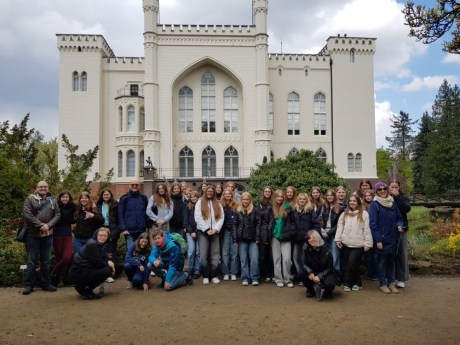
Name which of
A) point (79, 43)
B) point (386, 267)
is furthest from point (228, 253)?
point (79, 43)

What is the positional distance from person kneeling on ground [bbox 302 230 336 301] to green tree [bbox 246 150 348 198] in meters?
5.65

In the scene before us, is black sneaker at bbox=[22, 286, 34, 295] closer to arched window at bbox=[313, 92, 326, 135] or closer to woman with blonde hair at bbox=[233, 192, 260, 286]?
woman with blonde hair at bbox=[233, 192, 260, 286]

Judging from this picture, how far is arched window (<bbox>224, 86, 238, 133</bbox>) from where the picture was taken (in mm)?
31797

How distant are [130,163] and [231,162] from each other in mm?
7633

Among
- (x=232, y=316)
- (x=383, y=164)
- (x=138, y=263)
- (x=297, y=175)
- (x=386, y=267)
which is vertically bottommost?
(x=232, y=316)

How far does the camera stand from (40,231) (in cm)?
689

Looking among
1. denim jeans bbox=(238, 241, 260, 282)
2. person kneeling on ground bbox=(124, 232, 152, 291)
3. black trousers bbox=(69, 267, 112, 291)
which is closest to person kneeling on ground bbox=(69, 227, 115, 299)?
black trousers bbox=(69, 267, 112, 291)

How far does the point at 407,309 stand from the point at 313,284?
136 cm

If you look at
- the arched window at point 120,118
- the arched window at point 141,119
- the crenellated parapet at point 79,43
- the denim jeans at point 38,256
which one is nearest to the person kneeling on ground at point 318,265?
the denim jeans at point 38,256

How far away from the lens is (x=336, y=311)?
18.5 ft

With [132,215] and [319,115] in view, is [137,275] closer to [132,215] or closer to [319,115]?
[132,215]

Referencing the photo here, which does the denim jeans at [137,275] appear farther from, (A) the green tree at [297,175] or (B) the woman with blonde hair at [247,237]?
(A) the green tree at [297,175]

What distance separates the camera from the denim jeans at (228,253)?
25.8ft

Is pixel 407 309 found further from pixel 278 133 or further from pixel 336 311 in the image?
pixel 278 133
